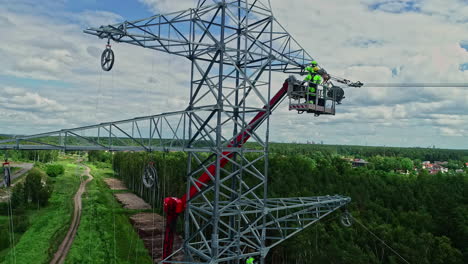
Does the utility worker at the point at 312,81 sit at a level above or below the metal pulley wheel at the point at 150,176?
above

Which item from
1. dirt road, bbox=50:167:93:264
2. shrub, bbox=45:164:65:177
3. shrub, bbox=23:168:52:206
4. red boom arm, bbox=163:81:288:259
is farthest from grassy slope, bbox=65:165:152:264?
shrub, bbox=45:164:65:177

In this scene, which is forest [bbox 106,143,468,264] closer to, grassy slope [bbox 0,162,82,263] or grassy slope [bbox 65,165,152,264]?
grassy slope [bbox 65,165,152,264]

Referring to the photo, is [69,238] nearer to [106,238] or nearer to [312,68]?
[106,238]

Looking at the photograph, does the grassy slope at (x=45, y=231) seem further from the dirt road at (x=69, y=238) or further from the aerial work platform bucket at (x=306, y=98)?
the aerial work platform bucket at (x=306, y=98)

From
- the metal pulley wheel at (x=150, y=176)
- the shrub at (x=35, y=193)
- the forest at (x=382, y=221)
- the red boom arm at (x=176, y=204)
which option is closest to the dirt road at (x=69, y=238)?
the shrub at (x=35, y=193)

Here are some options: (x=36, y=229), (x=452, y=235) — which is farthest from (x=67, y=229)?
(x=452, y=235)

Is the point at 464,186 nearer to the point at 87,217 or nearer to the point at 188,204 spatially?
the point at 188,204
